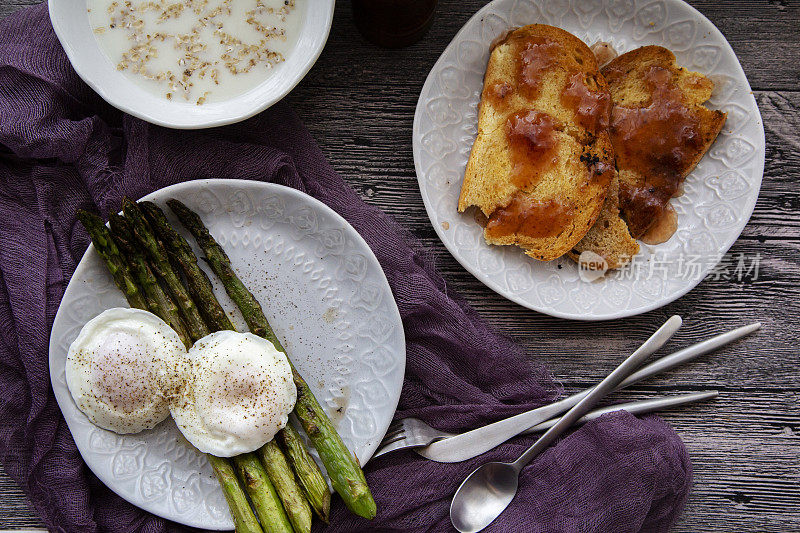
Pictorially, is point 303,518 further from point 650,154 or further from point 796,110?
point 796,110

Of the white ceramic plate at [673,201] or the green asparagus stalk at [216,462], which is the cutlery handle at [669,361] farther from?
the green asparagus stalk at [216,462]

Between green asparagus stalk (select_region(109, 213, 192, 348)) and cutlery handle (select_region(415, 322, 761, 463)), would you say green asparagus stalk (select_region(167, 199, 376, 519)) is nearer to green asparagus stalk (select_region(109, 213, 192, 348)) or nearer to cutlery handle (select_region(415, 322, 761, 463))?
green asparagus stalk (select_region(109, 213, 192, 348))

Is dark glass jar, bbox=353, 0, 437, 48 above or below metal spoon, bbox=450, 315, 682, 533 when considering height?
above

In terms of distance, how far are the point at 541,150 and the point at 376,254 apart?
36.5 inches

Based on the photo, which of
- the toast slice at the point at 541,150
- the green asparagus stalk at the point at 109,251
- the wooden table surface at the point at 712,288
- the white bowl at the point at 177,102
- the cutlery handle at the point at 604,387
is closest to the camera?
the white bowl at the point at 177,102

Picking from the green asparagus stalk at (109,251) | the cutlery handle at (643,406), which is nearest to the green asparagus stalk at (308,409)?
the green asparagus stalk at (109,251)

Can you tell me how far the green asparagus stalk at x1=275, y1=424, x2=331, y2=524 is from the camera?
280 cm

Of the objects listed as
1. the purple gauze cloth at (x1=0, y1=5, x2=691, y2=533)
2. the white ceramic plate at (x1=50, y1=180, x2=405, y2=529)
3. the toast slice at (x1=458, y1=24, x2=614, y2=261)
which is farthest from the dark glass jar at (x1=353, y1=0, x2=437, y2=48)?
the white ceramic plate at (x1=50, y1=180, x2=405, y2=529)

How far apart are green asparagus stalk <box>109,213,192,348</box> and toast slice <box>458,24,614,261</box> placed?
4.76 ft

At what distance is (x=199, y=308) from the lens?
294 cm

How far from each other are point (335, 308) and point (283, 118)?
38.6 inches

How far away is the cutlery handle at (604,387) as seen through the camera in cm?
298

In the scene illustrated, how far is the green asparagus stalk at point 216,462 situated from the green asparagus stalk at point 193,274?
Answer: 0.20 meters

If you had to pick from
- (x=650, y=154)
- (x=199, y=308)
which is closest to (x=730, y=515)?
(x=650, y=154)
